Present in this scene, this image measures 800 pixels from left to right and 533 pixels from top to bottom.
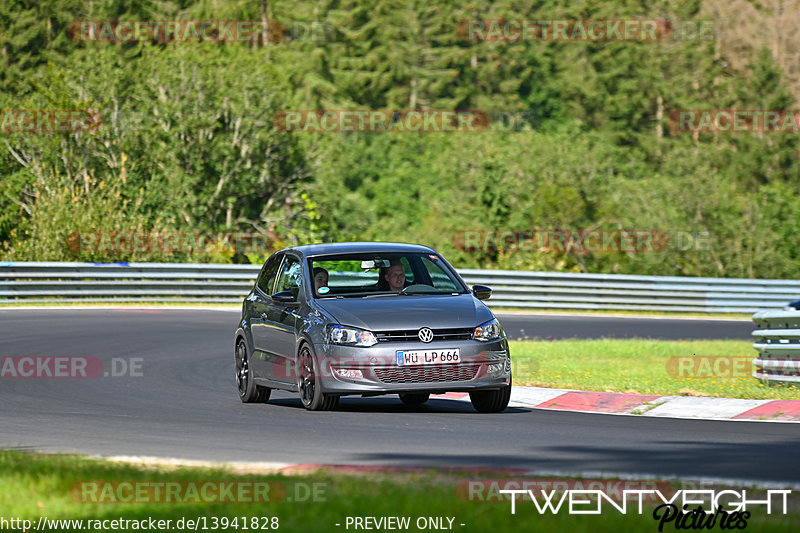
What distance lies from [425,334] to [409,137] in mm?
61587

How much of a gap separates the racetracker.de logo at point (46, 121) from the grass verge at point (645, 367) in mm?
21455

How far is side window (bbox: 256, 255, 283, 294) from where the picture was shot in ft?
47.8

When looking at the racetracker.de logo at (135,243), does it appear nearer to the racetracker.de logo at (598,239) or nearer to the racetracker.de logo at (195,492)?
the racetracker.de logo at (598,239)

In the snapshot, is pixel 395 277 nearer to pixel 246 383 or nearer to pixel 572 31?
pixel 246 383

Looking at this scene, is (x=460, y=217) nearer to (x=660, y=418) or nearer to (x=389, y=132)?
(x=389, y=132)

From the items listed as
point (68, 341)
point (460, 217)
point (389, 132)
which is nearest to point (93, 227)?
point (68, 341)

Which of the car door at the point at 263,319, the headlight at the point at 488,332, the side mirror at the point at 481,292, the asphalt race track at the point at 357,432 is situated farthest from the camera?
the car door at the point at 263,319

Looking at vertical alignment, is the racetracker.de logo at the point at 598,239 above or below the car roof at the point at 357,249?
below

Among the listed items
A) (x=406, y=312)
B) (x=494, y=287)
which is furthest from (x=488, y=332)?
(x=494, y=287)

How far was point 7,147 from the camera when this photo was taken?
3994 centimetres

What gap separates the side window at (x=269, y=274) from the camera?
47.8ft

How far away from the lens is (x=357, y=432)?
36.2ft

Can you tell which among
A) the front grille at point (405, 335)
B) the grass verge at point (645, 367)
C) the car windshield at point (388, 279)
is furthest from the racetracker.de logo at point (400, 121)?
the front grille at point (405, 335)

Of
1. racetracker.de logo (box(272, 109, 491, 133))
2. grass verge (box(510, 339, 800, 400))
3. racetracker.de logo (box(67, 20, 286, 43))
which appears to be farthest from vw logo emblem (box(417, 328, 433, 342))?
racetracker.de logo (box(272, 109, 491, 133))
